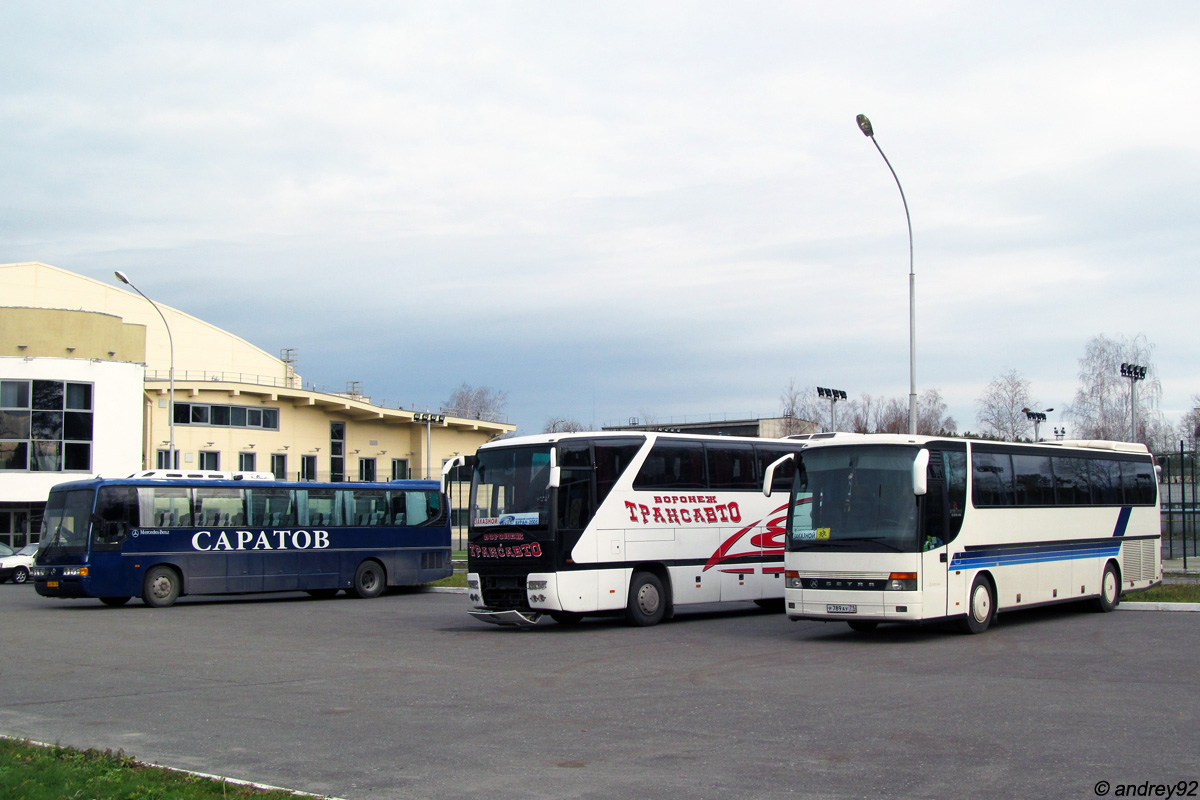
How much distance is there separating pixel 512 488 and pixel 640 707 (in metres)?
8.49

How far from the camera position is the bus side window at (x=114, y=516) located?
24.9 m

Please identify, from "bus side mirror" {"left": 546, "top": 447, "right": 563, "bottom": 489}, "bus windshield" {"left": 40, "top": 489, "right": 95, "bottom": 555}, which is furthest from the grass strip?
"bus windshield" {"left": 40, "top": 489, "right": 95, "bottom": 555}

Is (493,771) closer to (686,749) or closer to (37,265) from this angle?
(686,749)

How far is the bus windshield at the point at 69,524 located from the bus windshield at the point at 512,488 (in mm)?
10617

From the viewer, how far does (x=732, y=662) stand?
1393 centimetres

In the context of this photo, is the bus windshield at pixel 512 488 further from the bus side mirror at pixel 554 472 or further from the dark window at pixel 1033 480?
the dark window at pixel 1033 480

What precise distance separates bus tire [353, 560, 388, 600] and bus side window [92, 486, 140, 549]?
572cm

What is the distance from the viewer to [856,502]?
15945 millimetres

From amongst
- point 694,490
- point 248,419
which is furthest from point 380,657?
point 248,419

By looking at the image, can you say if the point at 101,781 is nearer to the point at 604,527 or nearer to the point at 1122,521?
the point at 604,527

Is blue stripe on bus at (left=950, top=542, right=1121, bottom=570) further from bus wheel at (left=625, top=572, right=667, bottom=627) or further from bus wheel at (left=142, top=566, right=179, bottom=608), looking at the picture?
bus wheel at (left=142, top=566, right=179, bottom=608)

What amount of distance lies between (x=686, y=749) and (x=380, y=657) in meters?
7.47

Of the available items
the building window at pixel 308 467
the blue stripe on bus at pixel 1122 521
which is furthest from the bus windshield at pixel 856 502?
the building window at pixel 308 467

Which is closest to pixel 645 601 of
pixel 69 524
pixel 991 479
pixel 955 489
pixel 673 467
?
pixel 673 467
